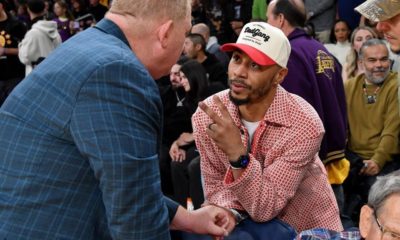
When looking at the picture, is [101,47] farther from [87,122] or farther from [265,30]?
[265,30]

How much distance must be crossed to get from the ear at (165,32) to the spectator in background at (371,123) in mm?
2936

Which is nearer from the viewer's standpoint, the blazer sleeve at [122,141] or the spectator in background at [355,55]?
the blazer sleeve at [122,141]

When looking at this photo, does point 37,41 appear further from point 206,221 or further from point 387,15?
point 206,221

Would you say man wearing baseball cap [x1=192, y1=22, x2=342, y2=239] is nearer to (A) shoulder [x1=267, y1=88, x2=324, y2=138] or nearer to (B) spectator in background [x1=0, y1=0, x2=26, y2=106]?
(A) shoulder [x1=267, y1=88, x2=324, y2=138]

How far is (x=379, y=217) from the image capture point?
2.04 meters

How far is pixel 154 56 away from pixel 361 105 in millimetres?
3267

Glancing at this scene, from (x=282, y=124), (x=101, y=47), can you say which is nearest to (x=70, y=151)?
(x=101, y=47)

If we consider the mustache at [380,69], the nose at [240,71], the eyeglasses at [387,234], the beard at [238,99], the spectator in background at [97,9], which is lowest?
the spectator in background at [97,9]

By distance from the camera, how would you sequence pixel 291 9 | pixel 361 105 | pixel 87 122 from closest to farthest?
pixel 87 122
pixel 291 9
pixel 361 105

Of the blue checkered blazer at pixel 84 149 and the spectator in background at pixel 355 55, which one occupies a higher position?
the blue checkered blazer at pixel 84 149

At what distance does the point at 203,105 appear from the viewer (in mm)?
2482

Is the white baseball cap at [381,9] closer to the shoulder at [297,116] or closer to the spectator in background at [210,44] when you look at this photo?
the shoulder at [297,116]

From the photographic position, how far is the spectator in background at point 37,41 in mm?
7273

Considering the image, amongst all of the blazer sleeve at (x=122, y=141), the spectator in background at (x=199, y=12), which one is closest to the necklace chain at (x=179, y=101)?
the blazer sleeve at (x=122, y=141)
